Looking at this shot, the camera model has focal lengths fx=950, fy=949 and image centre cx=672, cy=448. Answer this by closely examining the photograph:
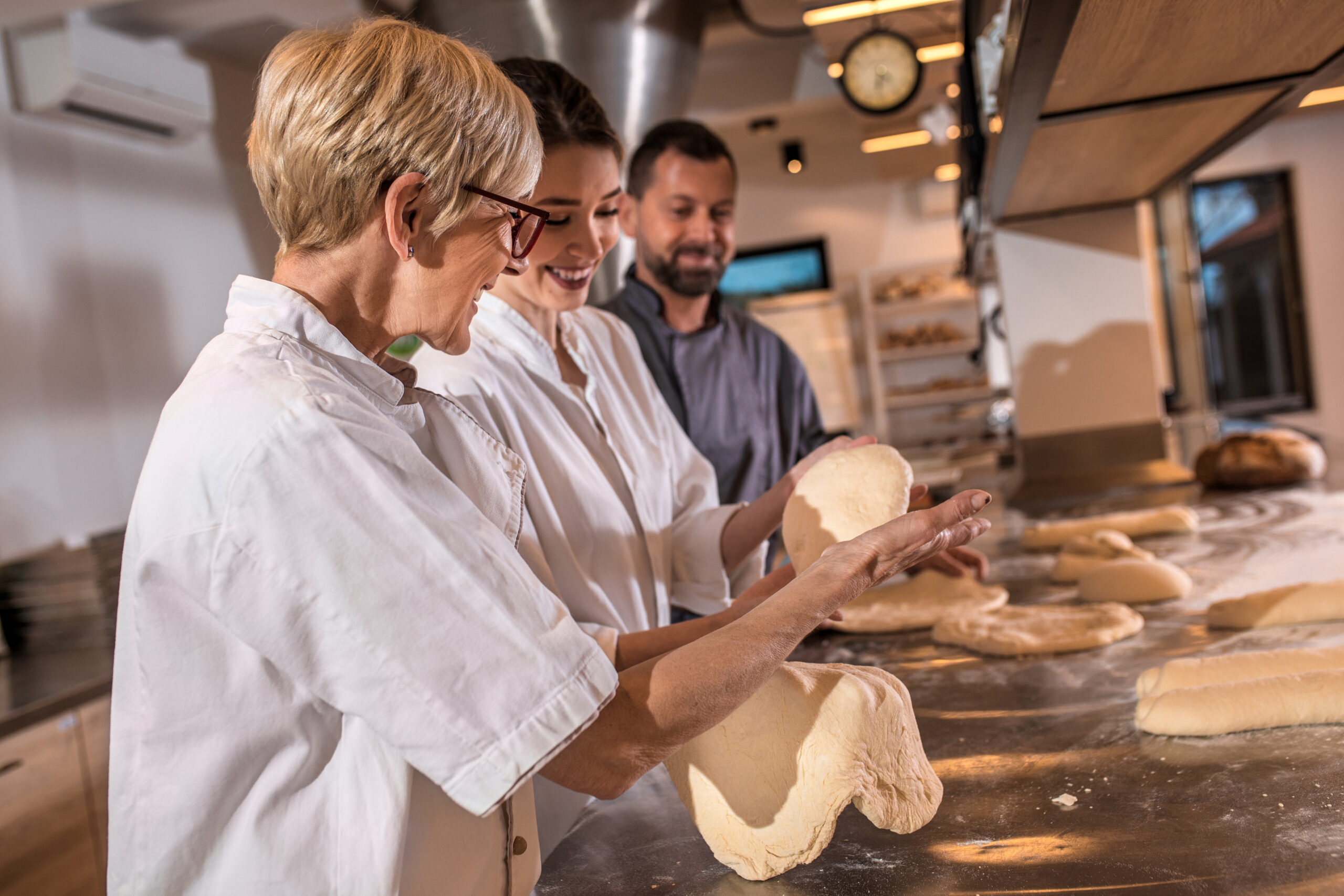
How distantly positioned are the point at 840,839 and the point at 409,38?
31.4 inches

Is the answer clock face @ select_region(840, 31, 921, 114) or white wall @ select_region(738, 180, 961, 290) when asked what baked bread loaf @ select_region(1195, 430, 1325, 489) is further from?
white wall @ select_region(738, 180, 961, 290)

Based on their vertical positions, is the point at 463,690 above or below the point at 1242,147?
below

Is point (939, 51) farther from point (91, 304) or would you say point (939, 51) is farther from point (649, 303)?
point (91, 304)

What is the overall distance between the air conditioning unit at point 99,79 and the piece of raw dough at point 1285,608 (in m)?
3.36

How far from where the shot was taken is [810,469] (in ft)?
4.14

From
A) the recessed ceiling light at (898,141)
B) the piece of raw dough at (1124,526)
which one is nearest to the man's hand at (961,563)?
the piece of raw dough at (1124,526)

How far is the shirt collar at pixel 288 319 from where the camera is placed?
28.9 inches

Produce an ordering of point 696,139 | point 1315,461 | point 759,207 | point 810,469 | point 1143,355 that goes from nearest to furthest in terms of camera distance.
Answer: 1. point 810,469
2. point 696,139
3. point 1315,461
4. point 1143,355
5. point 759,207

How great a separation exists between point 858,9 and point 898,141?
1.96 m

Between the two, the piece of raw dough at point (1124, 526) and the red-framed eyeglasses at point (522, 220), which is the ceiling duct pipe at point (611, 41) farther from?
the red-framed eyeglasses at point (522, 220)

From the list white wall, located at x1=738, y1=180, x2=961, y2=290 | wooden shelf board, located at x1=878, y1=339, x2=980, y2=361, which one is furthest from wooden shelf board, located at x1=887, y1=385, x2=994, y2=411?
white wall, located at x1=738, y1=180, x2=961, y2=290

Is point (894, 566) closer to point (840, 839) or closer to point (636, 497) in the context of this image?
point (840, 839)

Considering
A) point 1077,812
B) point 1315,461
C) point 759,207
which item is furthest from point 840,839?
point 759,207

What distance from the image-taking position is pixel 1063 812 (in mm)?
874
